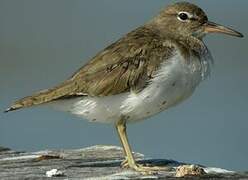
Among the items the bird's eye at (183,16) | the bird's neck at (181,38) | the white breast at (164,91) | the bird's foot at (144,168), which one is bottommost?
Answer: the bird's foot at (144,168)

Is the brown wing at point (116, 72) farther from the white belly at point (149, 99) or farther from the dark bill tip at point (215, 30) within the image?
the dark bill tip at point (215, 30)

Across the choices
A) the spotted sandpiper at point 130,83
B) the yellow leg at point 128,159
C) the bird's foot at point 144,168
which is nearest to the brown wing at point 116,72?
the spotted sandpiper at point 130,83

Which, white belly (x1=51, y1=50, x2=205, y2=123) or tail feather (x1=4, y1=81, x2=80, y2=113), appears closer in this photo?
white belly (x1=51, y1=50, x2=205, y2=123)

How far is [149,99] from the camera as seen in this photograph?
11461 millimetres

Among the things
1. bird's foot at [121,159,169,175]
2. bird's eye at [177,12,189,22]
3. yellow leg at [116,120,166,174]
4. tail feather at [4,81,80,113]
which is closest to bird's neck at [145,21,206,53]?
bird's eye at [177,12,189,22]

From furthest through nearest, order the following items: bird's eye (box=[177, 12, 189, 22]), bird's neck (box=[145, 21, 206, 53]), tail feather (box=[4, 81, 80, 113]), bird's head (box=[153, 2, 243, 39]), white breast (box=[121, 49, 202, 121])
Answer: bird's eye (box=[177, 12, 189, 22]) < bird's head (box=[153, 2, 243, 39]) < bird's neck (box=[145, 21, 206, 53]) < tail feather (box=[4, 81, 80, 113]) < white breast (box=[121, 49, 202, 121])

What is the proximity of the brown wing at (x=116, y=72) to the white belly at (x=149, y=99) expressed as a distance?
10cm

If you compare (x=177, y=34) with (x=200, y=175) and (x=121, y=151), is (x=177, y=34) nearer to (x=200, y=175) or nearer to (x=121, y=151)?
(x=121, y=151)

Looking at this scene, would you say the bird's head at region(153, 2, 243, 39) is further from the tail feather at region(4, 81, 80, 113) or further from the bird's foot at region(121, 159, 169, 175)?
the bird's foot at region(121, 159, 169, 175)

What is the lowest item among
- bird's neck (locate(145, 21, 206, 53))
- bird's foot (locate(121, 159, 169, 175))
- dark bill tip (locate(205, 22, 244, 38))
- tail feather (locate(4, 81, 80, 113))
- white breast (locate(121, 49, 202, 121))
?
bird's foot (locate(121, 159, 169, 175))

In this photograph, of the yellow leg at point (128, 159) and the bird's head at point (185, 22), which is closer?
the yellow leg at point (128, 159)

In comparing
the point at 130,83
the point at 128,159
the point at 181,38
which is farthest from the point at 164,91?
the point at 181,38

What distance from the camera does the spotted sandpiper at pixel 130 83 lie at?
11.5 metres

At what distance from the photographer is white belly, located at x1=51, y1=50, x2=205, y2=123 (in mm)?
11461
